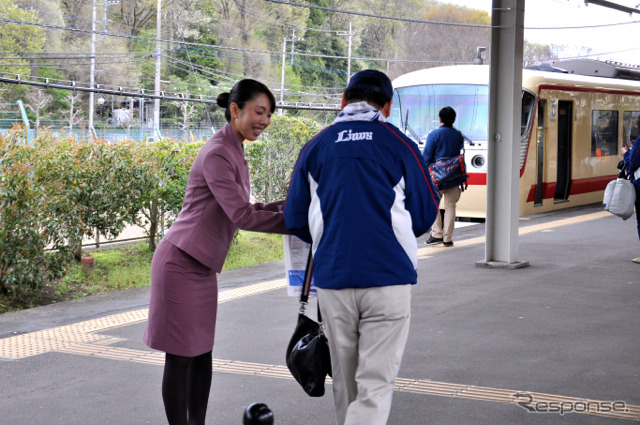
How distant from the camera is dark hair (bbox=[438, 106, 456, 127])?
37.0 feet

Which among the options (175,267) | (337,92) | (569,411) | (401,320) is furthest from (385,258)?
(337,92)

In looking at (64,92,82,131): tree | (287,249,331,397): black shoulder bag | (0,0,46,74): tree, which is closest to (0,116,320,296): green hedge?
(287,249,331,397): black shoulder bag

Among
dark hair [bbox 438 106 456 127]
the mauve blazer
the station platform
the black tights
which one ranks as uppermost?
dark hair [bbox 438 106 456 127]

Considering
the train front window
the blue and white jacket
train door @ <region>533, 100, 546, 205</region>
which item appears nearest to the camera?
the blue and white jacket

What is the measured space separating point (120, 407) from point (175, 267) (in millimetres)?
1495

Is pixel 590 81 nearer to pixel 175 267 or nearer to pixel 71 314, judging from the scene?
pixel 71 314

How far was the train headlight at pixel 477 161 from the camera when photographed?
571 inches

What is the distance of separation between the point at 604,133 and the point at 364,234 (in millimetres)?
16895

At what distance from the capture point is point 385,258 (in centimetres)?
335

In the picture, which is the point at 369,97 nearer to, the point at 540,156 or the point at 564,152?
the point at 540,156

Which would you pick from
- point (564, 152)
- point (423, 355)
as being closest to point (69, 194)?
point (423, 355)

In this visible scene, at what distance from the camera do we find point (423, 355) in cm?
598

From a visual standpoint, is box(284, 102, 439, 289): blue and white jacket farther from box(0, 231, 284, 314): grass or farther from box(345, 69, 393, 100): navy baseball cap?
box(0, 231, 284, 314): grass

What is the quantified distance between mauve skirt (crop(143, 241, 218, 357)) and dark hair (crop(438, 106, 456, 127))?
7.92 metres
